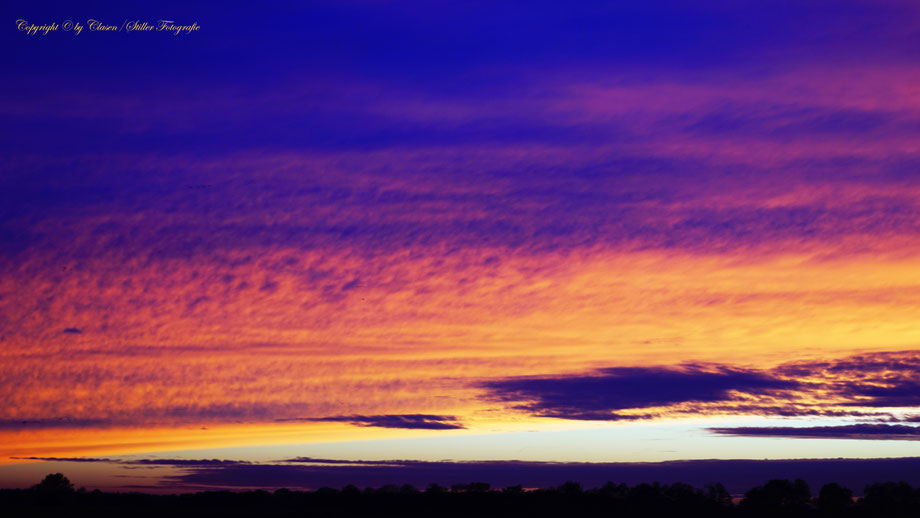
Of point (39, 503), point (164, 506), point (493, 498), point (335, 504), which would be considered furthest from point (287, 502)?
point (39, 503)

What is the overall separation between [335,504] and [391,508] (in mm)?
17426

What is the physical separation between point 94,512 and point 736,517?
130039 millimetres

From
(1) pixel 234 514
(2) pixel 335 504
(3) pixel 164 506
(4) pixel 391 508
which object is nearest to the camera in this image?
(1) pixel 234 514

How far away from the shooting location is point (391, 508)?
7042 inches

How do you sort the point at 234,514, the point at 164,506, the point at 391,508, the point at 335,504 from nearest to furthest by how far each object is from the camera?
the point at 234,514
the point at 164,506
the point at 391,508
the point at 335,504

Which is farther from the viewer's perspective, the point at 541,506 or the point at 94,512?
the point at 541,506

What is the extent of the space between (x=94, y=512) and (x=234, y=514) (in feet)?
91.0

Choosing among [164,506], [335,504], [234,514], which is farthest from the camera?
[335,504]

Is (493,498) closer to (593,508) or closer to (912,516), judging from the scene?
(593,508)

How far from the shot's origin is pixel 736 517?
652ft

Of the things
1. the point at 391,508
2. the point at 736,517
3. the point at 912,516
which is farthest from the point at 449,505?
the point at 912,516

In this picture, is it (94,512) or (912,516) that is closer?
(94,512)

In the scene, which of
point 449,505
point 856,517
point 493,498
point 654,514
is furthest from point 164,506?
point 856,517

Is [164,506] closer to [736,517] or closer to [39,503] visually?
[39,503]
